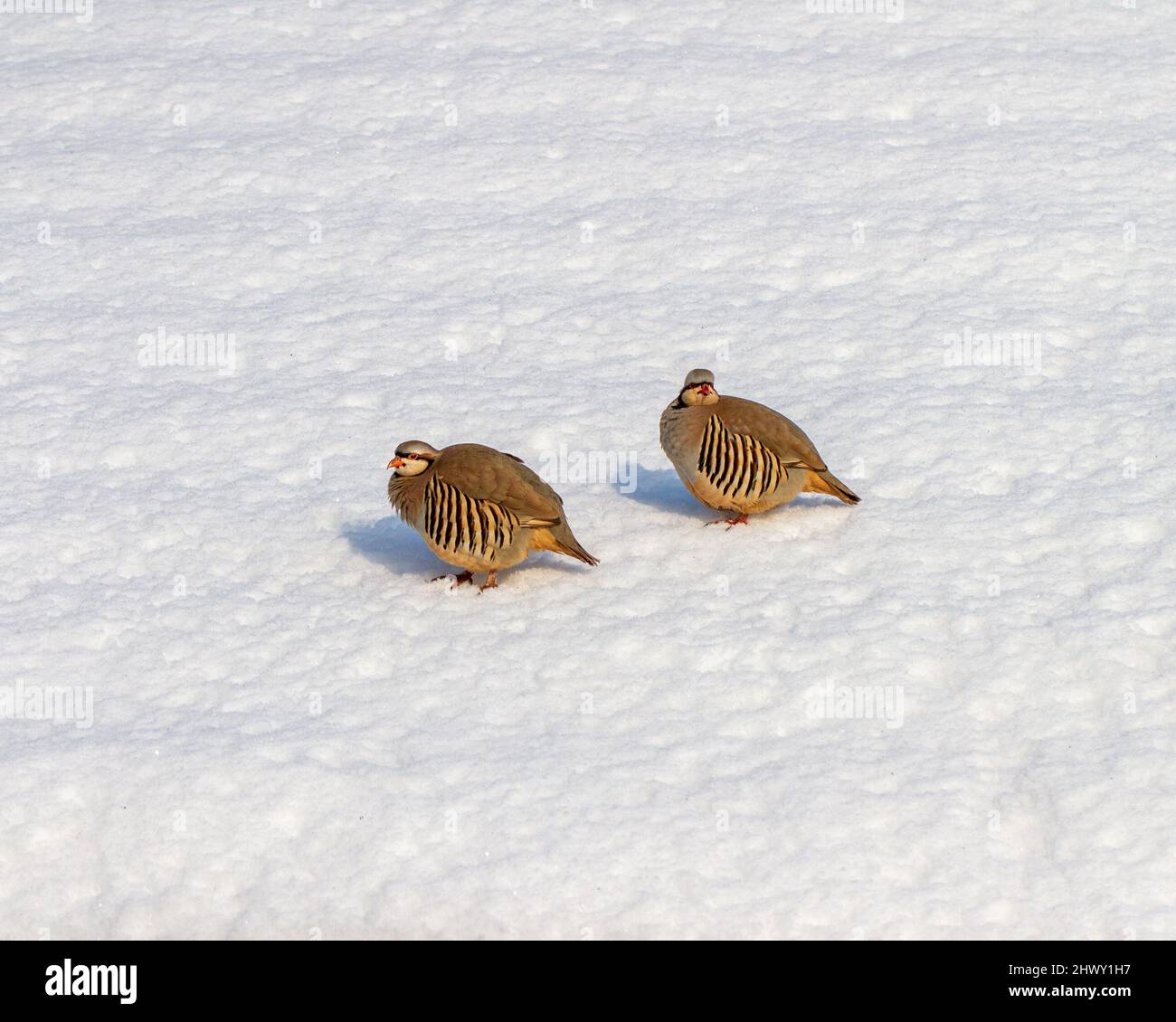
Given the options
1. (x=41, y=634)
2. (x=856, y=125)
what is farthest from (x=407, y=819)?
(x=856, y=125)

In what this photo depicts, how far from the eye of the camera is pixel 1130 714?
670 centimetres

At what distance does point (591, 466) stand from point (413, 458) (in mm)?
1676

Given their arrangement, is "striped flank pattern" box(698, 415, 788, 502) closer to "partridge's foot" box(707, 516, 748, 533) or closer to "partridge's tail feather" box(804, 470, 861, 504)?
"partridge's tail feather" box(804, 470, 861, 504)

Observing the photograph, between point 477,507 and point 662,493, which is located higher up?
point 477,507

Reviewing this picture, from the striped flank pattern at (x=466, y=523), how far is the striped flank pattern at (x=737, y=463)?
3.77 feet

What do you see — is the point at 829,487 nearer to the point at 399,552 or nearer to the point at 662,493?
the point at 662,493

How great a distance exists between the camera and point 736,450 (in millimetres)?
7902

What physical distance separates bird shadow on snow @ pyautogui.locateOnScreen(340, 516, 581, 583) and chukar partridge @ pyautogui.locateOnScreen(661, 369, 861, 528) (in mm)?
837

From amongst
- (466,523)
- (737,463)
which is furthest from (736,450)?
(466,523)

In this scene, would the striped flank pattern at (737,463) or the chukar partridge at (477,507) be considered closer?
the chukar partridge at (477,507)

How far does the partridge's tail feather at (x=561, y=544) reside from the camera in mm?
7586

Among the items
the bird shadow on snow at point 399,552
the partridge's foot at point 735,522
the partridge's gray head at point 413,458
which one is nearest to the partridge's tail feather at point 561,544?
the bird shadow on snow at point 399,552

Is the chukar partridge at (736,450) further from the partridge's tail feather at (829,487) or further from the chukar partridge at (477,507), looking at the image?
the chukar partridge at (477,507)

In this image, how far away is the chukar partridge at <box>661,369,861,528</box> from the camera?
7.92 m
